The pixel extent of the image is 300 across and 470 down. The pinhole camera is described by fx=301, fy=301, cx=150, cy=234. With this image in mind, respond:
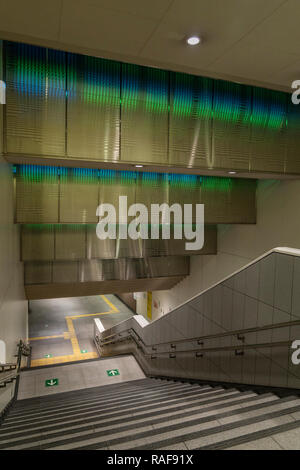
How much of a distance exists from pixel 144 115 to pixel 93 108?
2.84 ft

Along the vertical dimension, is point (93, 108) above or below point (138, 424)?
above

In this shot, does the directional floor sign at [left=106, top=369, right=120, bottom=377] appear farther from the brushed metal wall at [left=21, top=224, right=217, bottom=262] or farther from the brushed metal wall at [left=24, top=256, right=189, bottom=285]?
the brushed metal wall at [left=24, top=256, right=189, bottom=285]

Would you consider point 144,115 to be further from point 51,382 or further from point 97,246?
point 51,382

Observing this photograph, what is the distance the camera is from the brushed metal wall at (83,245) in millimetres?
7330

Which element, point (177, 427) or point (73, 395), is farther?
point (73, 395)

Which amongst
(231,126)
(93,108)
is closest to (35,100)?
(93,108)

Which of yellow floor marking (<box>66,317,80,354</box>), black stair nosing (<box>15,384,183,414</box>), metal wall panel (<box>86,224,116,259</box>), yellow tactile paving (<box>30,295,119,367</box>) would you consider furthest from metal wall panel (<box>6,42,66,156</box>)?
yellow floor marking (<box>66,317,80,354</box>)

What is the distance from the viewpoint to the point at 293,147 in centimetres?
605

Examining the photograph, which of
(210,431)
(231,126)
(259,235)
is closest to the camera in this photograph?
(210,431)

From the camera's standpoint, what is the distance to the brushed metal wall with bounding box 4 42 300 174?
4.54 meters

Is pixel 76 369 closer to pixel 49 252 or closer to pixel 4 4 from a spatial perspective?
pixel 49 252

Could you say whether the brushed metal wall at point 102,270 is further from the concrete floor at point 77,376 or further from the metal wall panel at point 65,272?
the concrete floor at point 77,376

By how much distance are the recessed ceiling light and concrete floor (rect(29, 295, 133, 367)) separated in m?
9.77

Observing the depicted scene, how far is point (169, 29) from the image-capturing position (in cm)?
296
